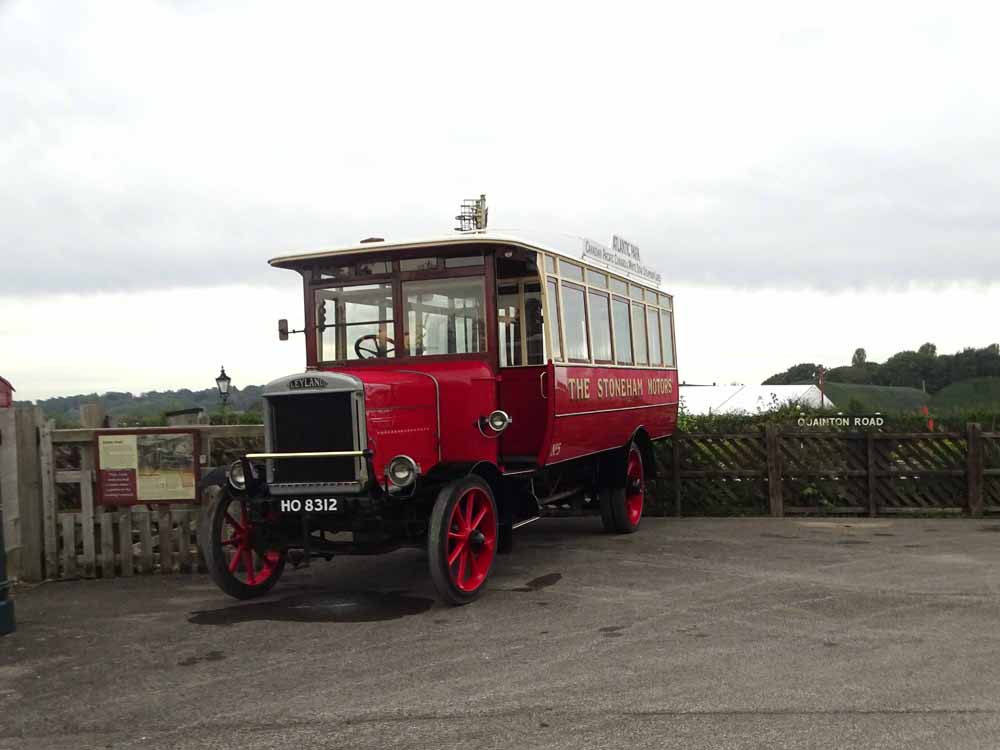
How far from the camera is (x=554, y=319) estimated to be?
9.88 metres

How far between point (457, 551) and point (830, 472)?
741cm

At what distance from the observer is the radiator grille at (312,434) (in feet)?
26.3

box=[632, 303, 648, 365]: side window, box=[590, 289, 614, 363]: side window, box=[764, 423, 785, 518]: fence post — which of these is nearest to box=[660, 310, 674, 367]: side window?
box=[632, 303, 648, 365]: side window

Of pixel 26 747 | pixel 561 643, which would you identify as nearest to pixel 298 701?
pixel 26 747

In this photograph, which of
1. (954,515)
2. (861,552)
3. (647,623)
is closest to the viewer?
(647,623)

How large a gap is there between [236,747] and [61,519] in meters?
5.78

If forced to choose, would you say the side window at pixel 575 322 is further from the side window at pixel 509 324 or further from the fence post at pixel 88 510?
the fence post at pixel 88 510

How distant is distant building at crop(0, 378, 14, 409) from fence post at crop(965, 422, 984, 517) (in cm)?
1100

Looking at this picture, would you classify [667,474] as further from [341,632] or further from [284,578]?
[341,632]

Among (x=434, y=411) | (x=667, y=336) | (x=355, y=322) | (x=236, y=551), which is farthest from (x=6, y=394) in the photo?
(x=667, y=336)

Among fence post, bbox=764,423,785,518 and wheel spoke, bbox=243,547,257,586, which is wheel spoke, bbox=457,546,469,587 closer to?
wheel spoke, bbox=243,547,257,586

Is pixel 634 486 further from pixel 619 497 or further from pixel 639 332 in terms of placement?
pixel 639 332

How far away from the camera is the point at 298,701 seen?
565 centimetres

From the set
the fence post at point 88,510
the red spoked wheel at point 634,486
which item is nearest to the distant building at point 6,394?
the fence post at point 88,510
